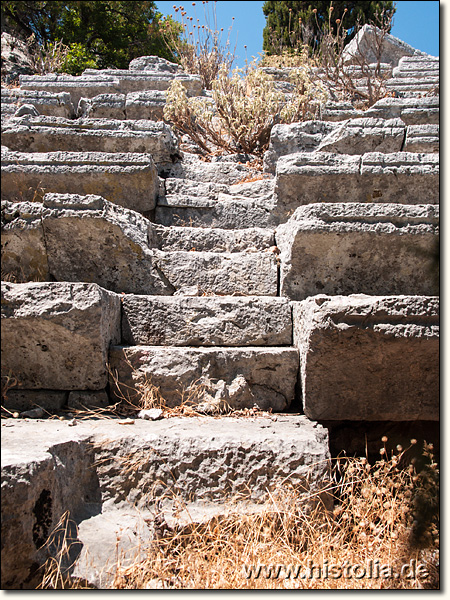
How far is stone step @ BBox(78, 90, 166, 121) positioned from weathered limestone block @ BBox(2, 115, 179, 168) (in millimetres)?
1192

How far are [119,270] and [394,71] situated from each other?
668 centimetres

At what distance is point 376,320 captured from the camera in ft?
7.55

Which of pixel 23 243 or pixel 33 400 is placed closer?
pixel 33 400

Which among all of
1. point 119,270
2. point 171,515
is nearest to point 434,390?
point 171,515

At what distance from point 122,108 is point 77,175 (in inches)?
88.9

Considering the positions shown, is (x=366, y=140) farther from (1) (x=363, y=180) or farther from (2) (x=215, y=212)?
(2) (x=215, y=212)

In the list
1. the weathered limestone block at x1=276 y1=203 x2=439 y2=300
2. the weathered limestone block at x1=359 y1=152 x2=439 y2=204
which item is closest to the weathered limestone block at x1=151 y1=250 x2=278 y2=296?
the weathered limestone block at x1=276 y1=203 x2=439 y2=300

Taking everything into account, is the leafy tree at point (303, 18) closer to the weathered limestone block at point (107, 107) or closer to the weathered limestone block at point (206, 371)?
the weathered limestone block at point (107, 107)

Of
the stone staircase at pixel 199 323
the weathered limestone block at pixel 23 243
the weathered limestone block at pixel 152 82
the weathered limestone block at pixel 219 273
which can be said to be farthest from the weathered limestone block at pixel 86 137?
the weathered limestone block at pixel 152 82

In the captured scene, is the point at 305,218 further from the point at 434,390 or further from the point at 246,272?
the point at 434,390

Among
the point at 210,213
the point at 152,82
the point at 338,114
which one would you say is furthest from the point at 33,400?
the point at 152,82

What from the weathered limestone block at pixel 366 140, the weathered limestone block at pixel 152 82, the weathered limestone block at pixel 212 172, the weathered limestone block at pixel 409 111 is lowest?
the weathered limestone block at pixel 212 172

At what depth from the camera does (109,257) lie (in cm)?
299

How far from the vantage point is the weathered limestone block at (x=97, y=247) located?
9.57ft
